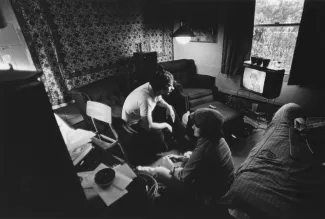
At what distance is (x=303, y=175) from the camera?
1290 mm

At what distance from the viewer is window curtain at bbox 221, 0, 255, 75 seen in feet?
12.1

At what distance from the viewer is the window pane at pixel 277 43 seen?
11.2ft

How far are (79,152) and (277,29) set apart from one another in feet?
13.8

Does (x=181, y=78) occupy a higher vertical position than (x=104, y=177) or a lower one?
lower

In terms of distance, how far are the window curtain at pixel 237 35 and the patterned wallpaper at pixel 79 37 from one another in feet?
6.79

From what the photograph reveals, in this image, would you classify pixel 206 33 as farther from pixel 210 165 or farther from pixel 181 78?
pixel 210 165

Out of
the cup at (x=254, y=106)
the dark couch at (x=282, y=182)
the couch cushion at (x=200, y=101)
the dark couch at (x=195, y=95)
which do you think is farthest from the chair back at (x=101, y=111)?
the cup at (x=254, y=106)

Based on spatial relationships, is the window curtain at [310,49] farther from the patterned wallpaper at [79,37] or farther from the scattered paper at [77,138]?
the scattered paper at [77,138]

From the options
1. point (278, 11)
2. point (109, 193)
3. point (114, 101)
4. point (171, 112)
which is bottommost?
point (114, 101)

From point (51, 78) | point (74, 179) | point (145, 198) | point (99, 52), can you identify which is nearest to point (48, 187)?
point (74, 179)

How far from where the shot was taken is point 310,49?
3078 mm

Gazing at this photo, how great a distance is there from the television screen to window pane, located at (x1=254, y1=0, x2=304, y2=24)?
Answer: 1168mm

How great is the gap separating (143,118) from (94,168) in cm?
113

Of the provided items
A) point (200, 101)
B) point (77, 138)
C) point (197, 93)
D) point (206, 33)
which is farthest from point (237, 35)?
point (77, 138)
